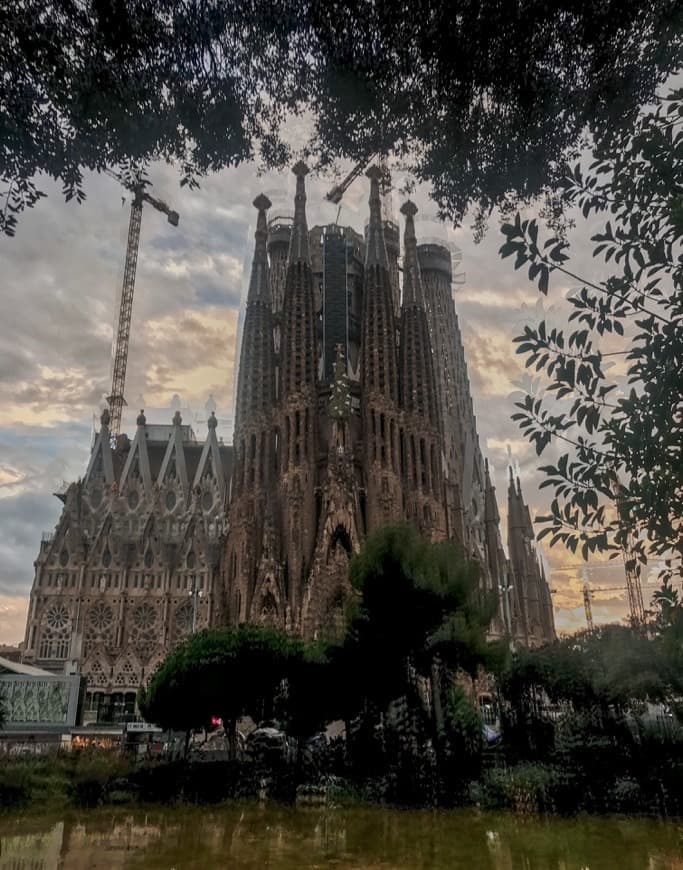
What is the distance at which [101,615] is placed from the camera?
53.5 m

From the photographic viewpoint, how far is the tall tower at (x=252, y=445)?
41000 mm

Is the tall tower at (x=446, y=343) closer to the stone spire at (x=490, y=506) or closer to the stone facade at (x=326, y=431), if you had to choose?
the stone spire at (x=490, y=506)

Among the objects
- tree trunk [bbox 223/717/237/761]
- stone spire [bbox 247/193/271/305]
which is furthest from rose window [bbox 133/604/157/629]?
tree trunk [bbox 223/717/237/761]

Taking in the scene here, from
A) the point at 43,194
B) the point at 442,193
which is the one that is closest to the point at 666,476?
the point at 442,193

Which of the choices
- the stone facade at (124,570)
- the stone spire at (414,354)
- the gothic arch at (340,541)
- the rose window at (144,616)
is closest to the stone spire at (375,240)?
the stone spire at (414,354)

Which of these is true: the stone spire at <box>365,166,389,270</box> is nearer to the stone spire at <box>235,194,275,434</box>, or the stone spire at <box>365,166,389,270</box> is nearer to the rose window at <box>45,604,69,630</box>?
the stone spire at <box>235,194,275,434</box>

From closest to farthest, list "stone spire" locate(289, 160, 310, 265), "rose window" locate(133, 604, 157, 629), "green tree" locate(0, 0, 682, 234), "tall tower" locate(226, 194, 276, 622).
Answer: "green tree" locate(0, 0, 682, 234)
"tall tower" locate(226, 194, 276, 622)
"stone spire" locate(289, 160, 310, 265)
"rose window" locate(133, 604, 157, 629)

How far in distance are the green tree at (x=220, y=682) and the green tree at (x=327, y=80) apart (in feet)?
48.9

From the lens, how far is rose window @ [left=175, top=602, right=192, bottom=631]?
53944 millimetres

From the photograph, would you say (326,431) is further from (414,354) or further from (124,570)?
(124,570)

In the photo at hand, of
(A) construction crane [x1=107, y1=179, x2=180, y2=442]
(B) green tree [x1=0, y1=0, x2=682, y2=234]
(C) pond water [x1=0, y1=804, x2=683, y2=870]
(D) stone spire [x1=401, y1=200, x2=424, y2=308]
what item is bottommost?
(C) pond water [x1=0, y1=804, x2=683, y2=870]

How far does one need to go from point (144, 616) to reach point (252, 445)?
62.1ft

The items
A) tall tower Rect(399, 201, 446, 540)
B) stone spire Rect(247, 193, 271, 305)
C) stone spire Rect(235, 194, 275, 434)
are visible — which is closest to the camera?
tall tower Rect(399, 201, 446, 540)

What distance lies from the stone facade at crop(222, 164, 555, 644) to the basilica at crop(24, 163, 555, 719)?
12cm
